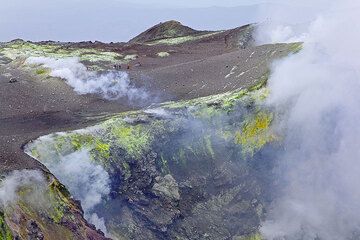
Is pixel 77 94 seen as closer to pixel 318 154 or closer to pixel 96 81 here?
pixel 96 81

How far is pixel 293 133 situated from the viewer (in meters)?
41.1

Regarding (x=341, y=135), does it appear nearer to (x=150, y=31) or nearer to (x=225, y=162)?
(x=225, y=162)

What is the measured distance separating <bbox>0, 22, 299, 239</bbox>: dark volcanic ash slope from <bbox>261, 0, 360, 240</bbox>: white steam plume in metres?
4.34

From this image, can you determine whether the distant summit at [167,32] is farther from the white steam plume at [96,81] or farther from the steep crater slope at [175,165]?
the steep crater slope at [175,165]

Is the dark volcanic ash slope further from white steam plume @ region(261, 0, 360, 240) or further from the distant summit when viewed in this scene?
the distant summit

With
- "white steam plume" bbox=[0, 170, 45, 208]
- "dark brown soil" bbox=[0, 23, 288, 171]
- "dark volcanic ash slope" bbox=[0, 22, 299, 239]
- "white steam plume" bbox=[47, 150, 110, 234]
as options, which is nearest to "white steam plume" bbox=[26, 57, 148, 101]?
"dark volcanic ash slope" bbox=[0, 22, 299, 239]

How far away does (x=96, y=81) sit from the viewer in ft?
158

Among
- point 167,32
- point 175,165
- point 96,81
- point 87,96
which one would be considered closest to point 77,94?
point 87,96

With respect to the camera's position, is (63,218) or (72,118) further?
(72,118)

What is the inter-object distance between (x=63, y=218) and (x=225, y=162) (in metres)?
15.3

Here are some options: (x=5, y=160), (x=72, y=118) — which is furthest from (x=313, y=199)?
(x=5, y=160)

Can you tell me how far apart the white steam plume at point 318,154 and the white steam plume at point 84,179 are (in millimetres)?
13035

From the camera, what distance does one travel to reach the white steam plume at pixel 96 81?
4666 centimetres

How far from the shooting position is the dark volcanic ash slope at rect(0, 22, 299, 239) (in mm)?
28797
